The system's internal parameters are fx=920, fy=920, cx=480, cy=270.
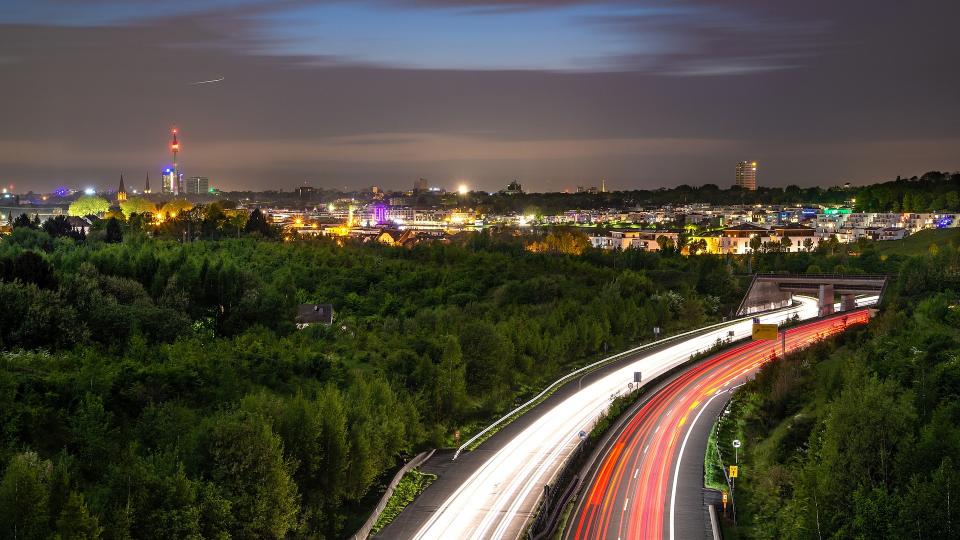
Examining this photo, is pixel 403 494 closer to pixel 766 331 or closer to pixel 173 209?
pixel 766 331

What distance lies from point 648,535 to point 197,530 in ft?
40.0

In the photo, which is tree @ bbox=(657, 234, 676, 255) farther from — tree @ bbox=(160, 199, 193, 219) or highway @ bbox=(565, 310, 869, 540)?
tree @ bbox=(160, 199, 193, 219)

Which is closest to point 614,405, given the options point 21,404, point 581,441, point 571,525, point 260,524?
point 581,441

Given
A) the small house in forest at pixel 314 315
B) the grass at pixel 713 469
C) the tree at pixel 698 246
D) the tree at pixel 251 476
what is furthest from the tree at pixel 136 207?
the tree at pixel 251 476

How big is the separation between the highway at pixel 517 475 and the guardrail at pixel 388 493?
67cm

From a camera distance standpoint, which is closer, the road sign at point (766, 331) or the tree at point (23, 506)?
the tree at point (23, 506)

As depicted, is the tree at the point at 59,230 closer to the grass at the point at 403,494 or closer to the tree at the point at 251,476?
the grass at the point at 403,494

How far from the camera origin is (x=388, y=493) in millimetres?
29875

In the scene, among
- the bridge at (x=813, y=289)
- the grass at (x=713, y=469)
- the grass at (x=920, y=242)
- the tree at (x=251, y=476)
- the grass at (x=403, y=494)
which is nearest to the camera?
the tree at (x=251, y=476)

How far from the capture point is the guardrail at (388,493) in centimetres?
2662

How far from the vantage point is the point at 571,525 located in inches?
1054

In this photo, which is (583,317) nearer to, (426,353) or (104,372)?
(426,353)

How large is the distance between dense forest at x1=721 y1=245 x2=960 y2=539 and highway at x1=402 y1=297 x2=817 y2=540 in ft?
20.9

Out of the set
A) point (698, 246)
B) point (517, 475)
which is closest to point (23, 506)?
point (517, 475)
